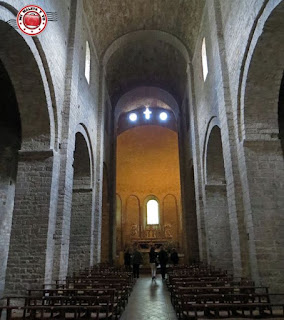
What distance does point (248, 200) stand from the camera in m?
8.21

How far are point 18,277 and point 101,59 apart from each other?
11819 millimetres

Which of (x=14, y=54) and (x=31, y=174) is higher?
(x=14, y=54)

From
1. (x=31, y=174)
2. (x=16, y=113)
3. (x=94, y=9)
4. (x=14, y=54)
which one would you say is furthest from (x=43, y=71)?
(x=94, y=9)

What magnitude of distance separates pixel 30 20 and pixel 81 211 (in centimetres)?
842

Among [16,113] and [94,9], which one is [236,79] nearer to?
[94,9]

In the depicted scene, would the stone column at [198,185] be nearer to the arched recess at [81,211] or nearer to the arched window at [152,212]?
the arched recess at [81,211]

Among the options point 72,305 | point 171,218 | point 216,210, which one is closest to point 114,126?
point 171,218

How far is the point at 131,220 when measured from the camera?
27281mm

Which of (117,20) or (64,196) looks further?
(117,20)

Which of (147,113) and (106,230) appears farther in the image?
(147,113)

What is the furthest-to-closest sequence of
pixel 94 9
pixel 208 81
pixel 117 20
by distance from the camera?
1. pixel 117 20
2. pixel 94 9
3. pixel 208 81

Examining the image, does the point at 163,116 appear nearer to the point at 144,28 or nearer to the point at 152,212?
the point at 152,212

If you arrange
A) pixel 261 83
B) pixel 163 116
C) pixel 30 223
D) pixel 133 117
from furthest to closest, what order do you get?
1. pixel 163 116
2. pixel 133 117
3. pixel 30 223
4. pixel 261 83

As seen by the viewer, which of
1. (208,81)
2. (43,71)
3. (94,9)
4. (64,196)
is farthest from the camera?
(94,9)
